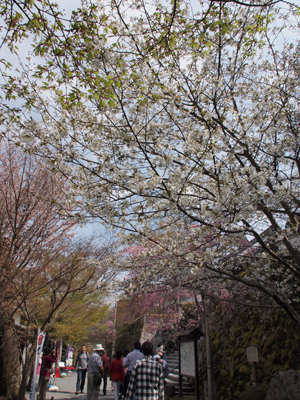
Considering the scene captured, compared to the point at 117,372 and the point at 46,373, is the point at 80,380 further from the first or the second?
the point at 117,372

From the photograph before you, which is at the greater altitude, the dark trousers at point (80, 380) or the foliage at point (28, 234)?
the foliage at point (28, 234)

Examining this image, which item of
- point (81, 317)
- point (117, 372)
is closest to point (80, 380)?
point (81, 317)

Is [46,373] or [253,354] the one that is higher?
[253,354]

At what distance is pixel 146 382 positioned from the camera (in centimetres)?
352

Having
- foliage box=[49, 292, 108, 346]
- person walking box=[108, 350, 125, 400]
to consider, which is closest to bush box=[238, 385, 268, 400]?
person walking box=[108, 350, 125, 400]

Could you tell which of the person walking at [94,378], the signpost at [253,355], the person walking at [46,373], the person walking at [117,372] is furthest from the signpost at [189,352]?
the person walking at [46,373]

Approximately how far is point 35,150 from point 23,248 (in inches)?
114

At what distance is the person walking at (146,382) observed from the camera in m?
3.48

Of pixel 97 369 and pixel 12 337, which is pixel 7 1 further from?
pixel 12 337

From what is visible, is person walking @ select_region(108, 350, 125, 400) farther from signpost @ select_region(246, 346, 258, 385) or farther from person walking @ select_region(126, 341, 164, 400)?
person walking @ select_region(126, 341, 164, 400)

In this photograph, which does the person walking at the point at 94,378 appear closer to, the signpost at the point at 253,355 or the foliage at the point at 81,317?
the signpost at the point at 253,355

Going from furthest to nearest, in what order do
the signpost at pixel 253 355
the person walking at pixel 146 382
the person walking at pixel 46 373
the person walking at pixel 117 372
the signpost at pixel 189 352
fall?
the signpost at pixel 189 352 → the person walking at pixel 46 373 → the person walking at pixel 117 372 → the signpost at pixel 253 355 → the person walking at pixel 146 382

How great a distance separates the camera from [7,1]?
2.84 m

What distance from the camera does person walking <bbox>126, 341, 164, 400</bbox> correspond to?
11.4ft
